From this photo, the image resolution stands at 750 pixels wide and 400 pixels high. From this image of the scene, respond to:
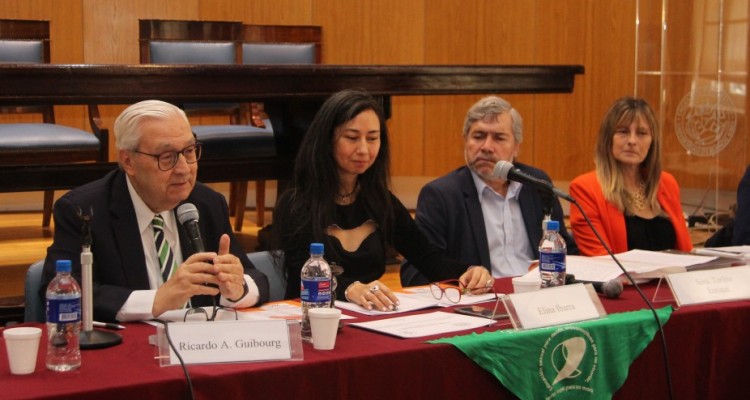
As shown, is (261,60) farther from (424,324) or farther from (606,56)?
(424,324)

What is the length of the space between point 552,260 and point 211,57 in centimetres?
354

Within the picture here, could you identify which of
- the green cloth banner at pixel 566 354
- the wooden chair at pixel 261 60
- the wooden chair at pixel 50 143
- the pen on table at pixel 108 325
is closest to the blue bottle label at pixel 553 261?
the green cloth banner at pixel 566 354

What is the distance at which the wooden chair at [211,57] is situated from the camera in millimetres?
4805

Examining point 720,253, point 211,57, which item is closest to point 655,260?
point 720,253

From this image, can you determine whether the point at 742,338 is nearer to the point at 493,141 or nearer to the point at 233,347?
the point at 493,141

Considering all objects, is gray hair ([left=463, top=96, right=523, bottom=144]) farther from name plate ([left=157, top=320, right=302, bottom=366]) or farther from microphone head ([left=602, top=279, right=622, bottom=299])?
name plate ([left=157, top=320, right=302, bottom=366])

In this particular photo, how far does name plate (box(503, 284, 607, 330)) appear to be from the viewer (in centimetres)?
221

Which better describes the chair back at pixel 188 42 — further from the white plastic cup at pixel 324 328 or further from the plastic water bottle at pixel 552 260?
the white plastic cup at pixel 324 328

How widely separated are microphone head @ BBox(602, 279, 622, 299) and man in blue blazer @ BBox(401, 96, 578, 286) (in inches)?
31.1

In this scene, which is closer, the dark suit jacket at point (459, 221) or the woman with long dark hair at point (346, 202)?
the woman with long dark hair at point (346, 202)

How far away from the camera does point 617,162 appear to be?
3.86 m

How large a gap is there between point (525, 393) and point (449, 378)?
0.62 ft

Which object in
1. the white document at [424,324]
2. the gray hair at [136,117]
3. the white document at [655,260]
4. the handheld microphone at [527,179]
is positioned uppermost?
the gray hair at [136,117]

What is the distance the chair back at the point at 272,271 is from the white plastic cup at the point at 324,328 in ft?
2.75
